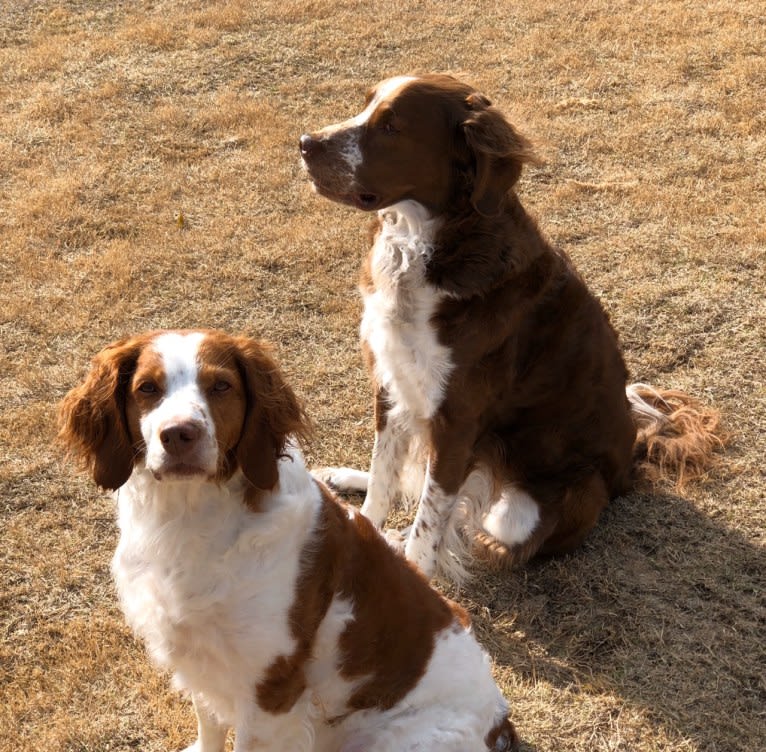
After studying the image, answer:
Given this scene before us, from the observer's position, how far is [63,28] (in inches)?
372

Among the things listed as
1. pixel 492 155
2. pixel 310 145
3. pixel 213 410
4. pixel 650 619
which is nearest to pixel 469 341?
pixel 492 155

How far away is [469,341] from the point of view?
4.04 metres

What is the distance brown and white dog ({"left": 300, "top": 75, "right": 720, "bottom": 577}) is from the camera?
12.9ft

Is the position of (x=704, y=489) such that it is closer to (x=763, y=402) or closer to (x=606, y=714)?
(x=763, y=402)

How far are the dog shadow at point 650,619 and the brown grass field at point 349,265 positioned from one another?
0.01 meters

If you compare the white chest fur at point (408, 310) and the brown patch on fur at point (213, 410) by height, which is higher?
the brown patch on fur at point (213, 410)

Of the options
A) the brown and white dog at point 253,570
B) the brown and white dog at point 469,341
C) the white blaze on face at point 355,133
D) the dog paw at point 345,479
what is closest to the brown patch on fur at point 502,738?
the brown and white dog at point 253,570

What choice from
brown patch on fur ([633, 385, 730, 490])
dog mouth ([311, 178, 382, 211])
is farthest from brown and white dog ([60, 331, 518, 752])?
brown patch on fur ([633, 385, 730, 490])

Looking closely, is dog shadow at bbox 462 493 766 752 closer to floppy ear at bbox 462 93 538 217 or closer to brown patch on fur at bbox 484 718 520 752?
brown patch on fur at bbox 484 718 520 752

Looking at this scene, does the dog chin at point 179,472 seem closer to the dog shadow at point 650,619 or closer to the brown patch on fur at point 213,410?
the brown patch on fur at point 213,410

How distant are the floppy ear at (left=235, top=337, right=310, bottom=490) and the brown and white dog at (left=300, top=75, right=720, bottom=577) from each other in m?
1.17

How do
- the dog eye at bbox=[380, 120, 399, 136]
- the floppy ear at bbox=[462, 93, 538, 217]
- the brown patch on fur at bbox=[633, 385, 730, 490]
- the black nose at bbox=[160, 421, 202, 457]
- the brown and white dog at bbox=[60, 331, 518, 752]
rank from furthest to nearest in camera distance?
the brown patch on fur at bbox=[633, 385, 730, 490] → the dog eye at bbox=[380, 120, 399, 136] → the floppy ear at bbox=[462, 93, 538, 217] → the brown and white dog at bbox=[60, 331, 518, 752] → the black nose at bbox=[160, 421, 202, 457]

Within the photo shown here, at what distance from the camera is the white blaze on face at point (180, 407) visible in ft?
8.93

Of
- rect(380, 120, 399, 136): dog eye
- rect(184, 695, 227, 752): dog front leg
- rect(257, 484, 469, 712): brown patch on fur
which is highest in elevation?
rect(380, 120, 399, 136): dog eye
